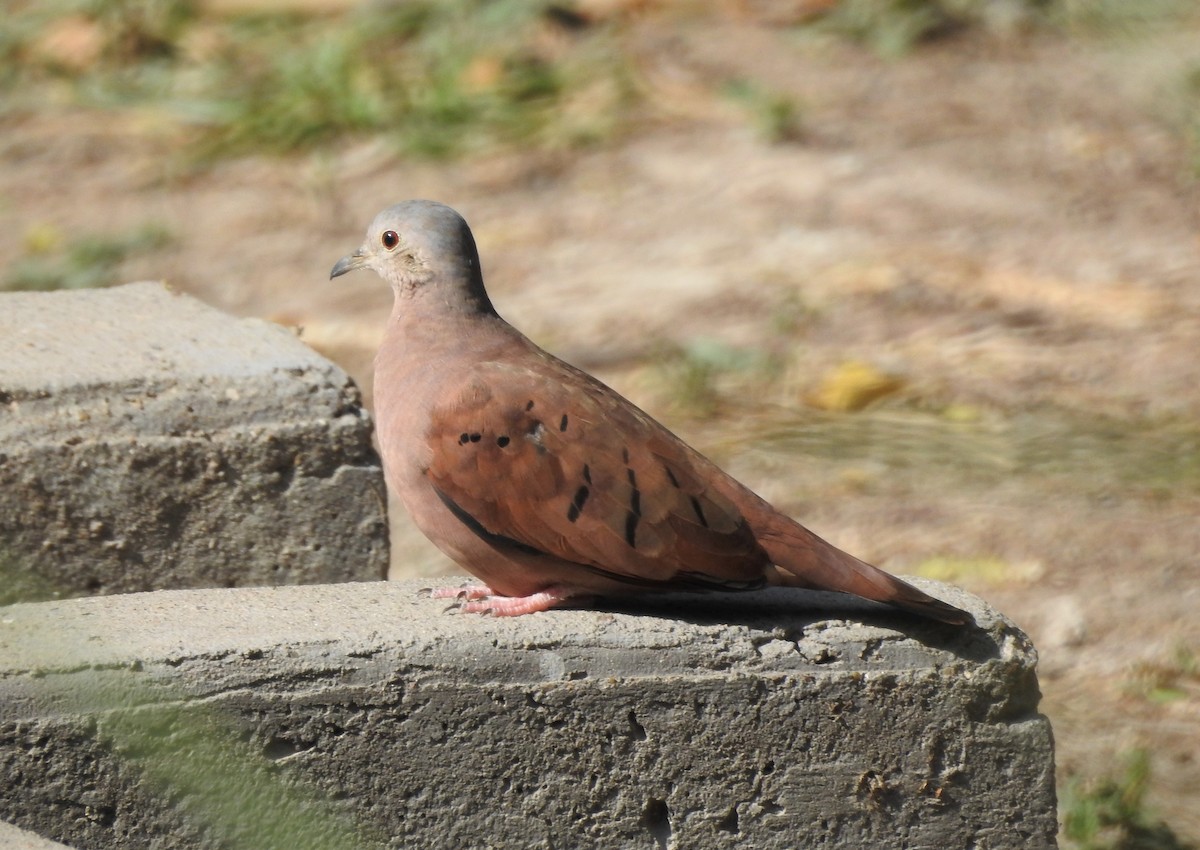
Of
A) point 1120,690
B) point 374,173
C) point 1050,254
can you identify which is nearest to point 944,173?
point 1050,254

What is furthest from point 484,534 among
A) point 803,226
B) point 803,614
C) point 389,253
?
point 803,226

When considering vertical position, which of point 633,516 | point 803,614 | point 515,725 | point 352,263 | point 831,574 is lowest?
point 515,725

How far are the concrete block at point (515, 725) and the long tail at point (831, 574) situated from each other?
0.10 meters

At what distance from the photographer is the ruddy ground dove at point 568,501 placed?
3.33 m

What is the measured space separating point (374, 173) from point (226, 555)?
469cm

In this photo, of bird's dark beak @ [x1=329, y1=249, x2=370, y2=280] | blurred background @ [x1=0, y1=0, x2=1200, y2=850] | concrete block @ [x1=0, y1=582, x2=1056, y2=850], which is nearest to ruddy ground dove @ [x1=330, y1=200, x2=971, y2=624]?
concrete block @ [x1=0, y1=582, x2=1056, y2=850]

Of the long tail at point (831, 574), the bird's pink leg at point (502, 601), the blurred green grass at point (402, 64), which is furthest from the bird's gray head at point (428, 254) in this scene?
the blurred green grass at point (402, 64)

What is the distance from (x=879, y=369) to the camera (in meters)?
6.72

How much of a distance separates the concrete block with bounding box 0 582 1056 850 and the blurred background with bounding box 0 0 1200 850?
0.99 metres

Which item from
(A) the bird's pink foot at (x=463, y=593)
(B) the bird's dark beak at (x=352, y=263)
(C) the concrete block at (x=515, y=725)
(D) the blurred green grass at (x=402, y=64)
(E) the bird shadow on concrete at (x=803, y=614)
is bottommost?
(C) the concrete block at (x=515, y=725)

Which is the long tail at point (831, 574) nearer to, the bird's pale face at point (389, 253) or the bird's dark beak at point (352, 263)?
the bird's pale face at point (389, 253)

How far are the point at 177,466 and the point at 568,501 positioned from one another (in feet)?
3.61

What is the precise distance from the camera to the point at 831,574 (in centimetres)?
335

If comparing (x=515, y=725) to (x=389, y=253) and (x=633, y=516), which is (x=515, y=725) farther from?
(x=389, y=253)
